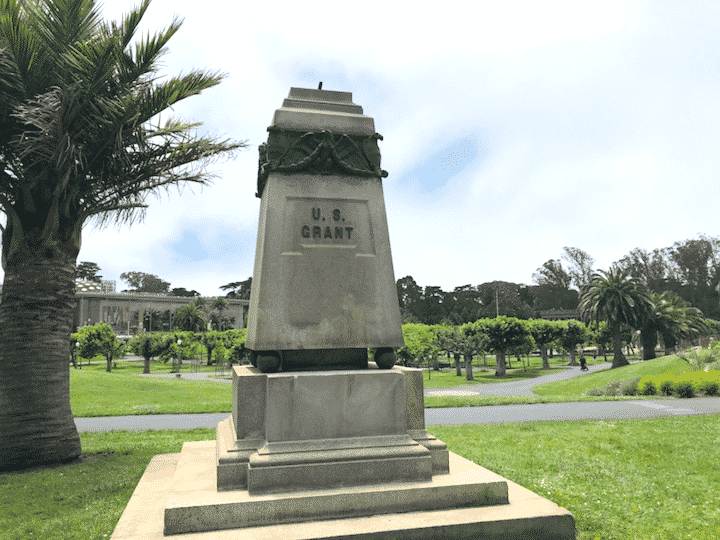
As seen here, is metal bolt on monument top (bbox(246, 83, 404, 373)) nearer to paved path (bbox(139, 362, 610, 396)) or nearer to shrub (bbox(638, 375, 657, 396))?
shrub (bbox(638, 375, 657, 396))

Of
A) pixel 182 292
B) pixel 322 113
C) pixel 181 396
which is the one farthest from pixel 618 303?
pixel 182 292

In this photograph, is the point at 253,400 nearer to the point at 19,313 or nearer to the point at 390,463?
the point at 390,463

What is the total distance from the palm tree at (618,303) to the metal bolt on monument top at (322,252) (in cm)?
3910

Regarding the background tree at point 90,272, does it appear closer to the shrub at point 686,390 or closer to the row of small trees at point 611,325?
the row of small trees at point 611,325

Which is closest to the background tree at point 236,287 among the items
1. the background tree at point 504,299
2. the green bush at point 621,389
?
the background tree at point 504,299

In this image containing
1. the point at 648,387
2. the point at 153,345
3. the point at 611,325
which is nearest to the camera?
the point at 648,387

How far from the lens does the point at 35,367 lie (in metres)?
7.26

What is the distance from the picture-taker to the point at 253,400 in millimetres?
4320

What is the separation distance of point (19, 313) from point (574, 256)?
8925 centimetres

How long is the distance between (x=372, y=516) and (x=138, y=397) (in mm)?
19891

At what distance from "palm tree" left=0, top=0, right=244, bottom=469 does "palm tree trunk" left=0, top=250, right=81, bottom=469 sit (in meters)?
0.01

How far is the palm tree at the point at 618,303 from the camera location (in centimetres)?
3900

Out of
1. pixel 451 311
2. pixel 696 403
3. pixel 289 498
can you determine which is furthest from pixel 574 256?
pixel 289 498

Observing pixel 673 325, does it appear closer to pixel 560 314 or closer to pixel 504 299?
pixel 560 314
